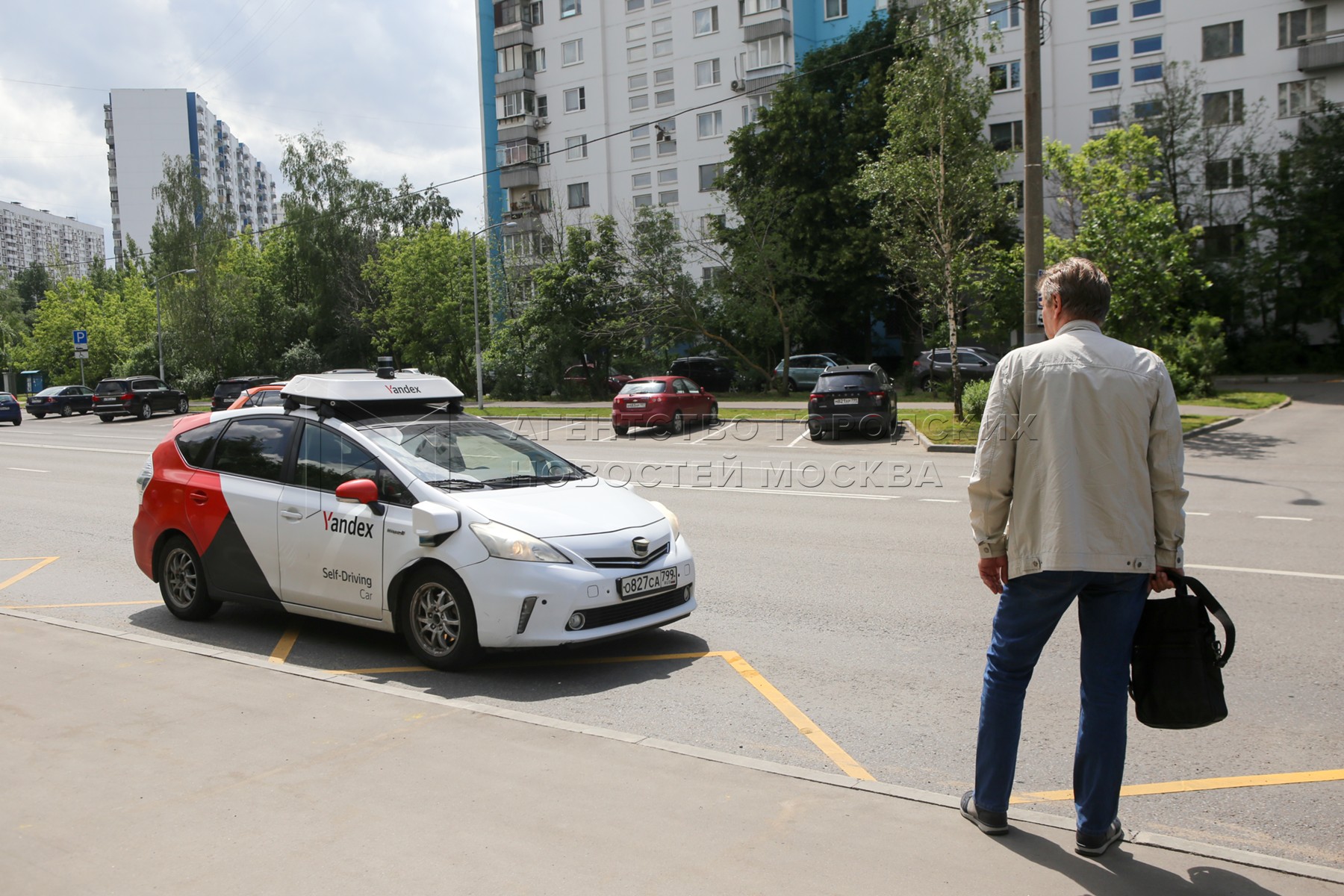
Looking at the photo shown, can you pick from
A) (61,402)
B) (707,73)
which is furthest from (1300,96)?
(61,402)

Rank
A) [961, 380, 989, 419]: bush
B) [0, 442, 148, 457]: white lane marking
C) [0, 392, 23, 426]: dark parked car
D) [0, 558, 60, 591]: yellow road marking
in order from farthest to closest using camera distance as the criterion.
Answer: [0, 392, 23, 426]: dark parked car
[0, 442, 148, 457]: white lane marking
[961, 380, 989, 419]: bush
[0, 558, 60, 591]: yellow road marking

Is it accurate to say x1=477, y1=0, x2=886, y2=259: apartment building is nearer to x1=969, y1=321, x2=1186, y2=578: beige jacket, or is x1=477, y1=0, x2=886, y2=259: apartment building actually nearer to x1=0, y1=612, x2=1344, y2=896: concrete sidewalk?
x1=0, y1=612, x2=1344, y2=896: concrete sidewalk

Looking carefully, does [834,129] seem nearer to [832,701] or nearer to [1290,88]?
[1290,88]

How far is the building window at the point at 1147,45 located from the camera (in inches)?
1676

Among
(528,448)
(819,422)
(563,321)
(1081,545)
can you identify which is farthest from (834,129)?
(1081,545)

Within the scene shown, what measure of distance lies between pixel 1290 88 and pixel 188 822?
48.0 m

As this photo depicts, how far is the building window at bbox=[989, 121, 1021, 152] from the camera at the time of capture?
45.4 metres

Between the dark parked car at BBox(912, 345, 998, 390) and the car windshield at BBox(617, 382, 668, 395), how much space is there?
12.3m

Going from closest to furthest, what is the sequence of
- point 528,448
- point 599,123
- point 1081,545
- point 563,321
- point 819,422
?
point 1081,545 → point 528,448 → point 819,422 → point 563,321 → point 599,123

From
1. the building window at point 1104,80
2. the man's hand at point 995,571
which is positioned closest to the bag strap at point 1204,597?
the man's hand at point 995,571

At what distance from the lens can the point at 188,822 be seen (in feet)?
12.3

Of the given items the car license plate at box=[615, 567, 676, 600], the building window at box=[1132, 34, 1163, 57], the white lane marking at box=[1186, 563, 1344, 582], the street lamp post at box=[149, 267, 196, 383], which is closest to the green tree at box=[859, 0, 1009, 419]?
the white lane marking at box=[1186, 563, 1344, 582]

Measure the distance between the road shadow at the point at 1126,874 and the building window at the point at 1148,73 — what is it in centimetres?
4654

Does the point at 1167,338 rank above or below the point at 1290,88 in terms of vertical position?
below
